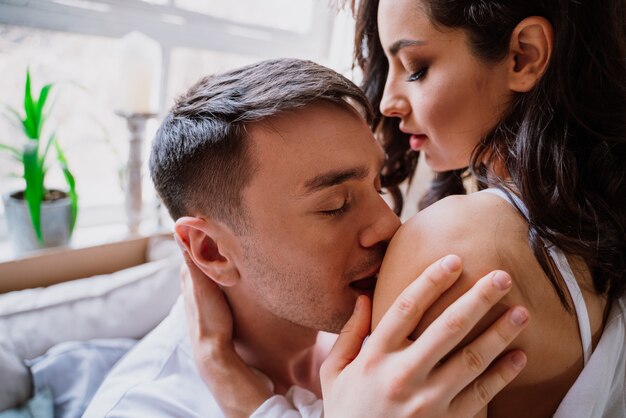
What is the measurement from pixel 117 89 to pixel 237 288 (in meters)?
0.98

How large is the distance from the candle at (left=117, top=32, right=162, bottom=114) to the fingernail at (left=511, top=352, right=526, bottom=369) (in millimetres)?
1498

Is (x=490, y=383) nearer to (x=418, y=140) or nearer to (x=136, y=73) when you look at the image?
(x=418, y=140)

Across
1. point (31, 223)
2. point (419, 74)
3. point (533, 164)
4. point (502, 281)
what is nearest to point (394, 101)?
point (419, 74)

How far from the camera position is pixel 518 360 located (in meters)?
0.72

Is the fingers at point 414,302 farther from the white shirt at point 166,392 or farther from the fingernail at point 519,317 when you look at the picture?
the white shirt at point 166,392

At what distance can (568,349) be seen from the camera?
76 cm

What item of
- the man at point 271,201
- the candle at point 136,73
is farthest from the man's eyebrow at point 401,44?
the candle at point 136,73

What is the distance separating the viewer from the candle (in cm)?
172

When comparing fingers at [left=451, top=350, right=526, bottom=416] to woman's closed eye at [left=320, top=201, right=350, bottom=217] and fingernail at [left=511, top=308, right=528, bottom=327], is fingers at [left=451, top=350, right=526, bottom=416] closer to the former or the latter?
fingernail at [left=511, top=308, right=528, bottom=327]

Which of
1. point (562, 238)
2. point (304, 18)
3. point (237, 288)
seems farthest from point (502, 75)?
point (304, 18)

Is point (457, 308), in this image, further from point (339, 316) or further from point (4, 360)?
point (4, 360)

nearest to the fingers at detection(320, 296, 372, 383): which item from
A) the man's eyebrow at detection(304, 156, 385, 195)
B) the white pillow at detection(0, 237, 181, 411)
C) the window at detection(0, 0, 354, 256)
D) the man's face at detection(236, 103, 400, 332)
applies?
the man's face at detection(236, 103, 400, 332)

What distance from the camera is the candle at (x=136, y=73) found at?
1.72 m

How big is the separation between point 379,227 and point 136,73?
1.17 metres
